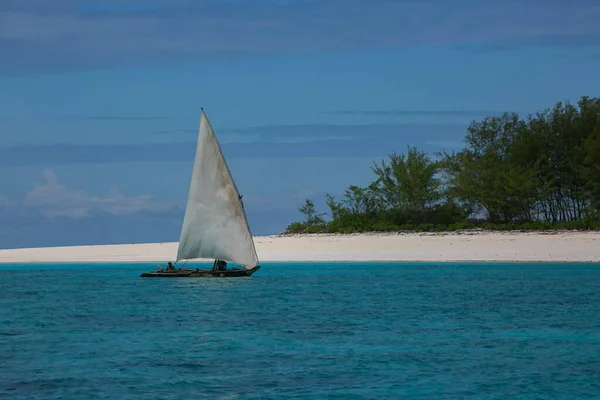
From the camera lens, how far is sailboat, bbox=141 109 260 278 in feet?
150

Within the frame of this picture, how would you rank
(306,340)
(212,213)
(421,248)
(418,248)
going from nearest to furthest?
(306,340), (212,213), (421,248), (418,248)

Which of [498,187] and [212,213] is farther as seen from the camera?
[498,187]

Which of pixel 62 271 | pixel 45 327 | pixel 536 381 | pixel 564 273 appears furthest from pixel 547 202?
pixel 536 381

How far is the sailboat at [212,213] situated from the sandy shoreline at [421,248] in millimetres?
22995

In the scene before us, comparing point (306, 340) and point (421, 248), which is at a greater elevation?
point (421, 248)

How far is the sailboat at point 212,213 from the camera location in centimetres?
4578

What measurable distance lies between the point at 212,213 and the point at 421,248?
26.5 meters

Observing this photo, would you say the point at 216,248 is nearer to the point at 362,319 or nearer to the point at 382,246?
the point at 362,319

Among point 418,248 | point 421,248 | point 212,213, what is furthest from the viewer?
point 418,248

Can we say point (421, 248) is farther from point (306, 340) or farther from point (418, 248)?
point (306, 340)

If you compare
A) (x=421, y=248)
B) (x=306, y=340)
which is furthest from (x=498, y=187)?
(x=306, y=340)

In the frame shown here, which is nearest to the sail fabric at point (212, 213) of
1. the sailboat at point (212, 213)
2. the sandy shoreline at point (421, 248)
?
the sailboat at point (212, 213)

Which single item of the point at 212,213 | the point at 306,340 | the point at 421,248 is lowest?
the point at 306,340

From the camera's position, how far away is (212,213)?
4641cm
